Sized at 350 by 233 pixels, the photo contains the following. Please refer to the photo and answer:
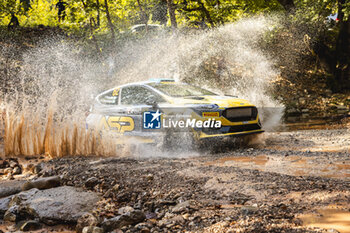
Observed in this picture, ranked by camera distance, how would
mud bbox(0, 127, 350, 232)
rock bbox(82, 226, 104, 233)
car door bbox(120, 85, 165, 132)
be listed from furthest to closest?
1. car door bbox(120, 85, 165, 132)
2. rock bbox(82, 226, 104, 233)
3. mud bbox(0, 127, 350, 232)

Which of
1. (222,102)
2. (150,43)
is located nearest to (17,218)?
(222,102)

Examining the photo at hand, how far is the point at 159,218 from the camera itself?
11.4 ft

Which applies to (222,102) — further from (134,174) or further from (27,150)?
(27,150)

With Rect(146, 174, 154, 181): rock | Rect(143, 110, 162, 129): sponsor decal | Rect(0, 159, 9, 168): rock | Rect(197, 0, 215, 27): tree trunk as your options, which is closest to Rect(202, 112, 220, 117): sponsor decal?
Rect(143, 110, 162, 129): sponsor decal

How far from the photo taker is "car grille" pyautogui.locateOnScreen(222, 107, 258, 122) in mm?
6328

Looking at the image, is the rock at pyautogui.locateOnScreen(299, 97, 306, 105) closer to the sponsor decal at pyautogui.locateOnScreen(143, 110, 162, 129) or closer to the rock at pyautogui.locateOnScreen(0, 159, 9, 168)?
the sponsor decal at pyautogui.locateOnScreen(143, 110, 162, 129)

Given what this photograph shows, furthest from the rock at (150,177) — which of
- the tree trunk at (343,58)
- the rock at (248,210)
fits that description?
the tree trunk at (343,58)

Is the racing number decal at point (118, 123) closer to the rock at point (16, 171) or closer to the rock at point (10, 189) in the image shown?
the rock at point (16, 171)

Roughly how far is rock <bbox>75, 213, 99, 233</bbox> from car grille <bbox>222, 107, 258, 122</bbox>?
3.45 metres

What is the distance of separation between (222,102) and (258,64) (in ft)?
32.6

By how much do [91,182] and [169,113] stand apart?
87.3 inches

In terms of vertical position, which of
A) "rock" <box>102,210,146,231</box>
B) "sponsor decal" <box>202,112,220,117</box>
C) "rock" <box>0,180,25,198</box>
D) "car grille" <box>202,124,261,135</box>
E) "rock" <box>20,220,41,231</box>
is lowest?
"rock" <box>20,220,41,231</box>

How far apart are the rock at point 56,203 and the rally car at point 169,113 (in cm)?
237

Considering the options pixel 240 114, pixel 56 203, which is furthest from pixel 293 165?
pixel 56 203
